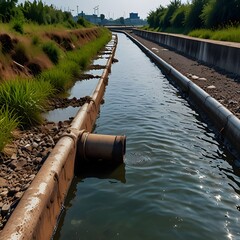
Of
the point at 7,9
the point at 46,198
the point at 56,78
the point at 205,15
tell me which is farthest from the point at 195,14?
the point at 46,198

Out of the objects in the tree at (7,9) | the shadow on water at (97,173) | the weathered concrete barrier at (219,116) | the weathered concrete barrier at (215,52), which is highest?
the tree at (7,9)

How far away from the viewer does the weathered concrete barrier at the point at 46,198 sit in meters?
3.29

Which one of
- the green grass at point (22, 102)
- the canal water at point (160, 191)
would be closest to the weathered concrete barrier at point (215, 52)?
the canal water at point (160, 191)

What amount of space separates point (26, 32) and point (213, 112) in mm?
10516

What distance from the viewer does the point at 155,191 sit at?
515 centimetres

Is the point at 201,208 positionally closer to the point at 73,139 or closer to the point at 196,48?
the point at 73,139

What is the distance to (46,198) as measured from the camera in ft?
13.0

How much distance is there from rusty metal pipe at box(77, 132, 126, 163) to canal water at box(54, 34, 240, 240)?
0.29 meters

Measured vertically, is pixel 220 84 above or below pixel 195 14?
below

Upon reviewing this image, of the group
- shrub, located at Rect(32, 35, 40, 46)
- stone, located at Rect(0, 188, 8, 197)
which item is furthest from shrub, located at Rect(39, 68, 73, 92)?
stone, located at Rect(0, 188, 8, 197)

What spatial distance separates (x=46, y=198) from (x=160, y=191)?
1967 millimetres

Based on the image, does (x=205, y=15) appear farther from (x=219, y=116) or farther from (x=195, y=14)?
(x=219, y=116)

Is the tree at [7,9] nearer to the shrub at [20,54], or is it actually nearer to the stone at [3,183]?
the shrub at [20,54]

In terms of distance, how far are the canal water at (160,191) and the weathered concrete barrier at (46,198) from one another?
0.24 meters
